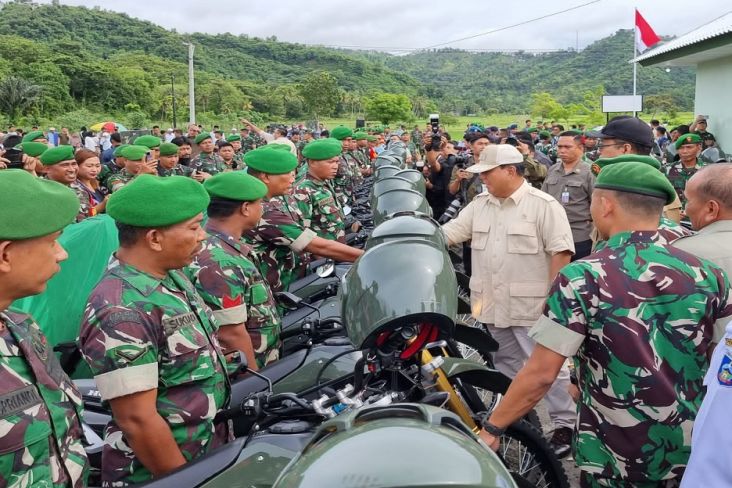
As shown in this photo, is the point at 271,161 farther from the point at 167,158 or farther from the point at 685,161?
the point at 167,158

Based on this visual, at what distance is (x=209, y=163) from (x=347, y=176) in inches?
102

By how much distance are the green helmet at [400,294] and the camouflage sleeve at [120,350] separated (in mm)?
713

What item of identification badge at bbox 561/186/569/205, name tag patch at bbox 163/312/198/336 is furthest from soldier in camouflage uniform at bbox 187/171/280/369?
identification badge at bbox 561/186/569/205

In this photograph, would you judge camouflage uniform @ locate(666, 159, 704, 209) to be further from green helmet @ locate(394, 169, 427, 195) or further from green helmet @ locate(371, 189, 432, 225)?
green helmet @ locate(371, 189, 432, 225)

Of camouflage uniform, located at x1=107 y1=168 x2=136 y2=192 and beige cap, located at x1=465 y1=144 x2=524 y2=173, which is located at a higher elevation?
beige cap, located at x1=465 y1=144 x2=524 y2=173

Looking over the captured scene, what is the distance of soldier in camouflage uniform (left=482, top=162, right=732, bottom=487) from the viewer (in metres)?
2.15

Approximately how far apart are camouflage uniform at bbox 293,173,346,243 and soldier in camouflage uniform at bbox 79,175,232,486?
2.88m

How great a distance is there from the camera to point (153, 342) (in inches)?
85.8

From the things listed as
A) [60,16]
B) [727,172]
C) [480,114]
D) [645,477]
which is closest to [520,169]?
[727,172]

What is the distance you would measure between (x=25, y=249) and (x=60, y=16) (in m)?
104

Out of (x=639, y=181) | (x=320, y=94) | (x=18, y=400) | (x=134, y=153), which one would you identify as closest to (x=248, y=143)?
(x=134, y=153)

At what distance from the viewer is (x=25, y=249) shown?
171 cm

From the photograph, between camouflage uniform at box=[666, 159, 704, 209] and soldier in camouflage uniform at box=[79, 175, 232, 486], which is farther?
camouflage uniform at box=[666, 159, 704, 209]

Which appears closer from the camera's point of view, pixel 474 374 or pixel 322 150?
pixel 474 374
